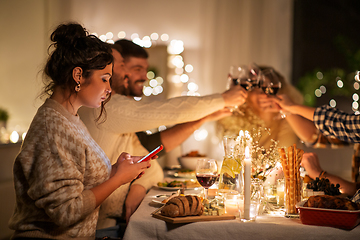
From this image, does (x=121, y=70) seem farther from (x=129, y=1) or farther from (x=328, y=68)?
(x=328, y=68)

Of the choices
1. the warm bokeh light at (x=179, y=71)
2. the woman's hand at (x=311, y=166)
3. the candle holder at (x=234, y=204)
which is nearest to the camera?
the candle holder at (x=234, y=204)

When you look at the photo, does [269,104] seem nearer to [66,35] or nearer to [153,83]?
[66,35]

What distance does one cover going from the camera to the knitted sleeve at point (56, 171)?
104 centimetres

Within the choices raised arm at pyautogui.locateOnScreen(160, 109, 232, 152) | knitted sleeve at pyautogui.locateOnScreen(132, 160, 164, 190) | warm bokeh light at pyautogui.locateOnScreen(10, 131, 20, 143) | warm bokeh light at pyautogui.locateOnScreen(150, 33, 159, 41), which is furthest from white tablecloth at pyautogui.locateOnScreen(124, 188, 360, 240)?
warm bokeh light at pyautogui.locateOnScreen(150, 33, 159, 41)

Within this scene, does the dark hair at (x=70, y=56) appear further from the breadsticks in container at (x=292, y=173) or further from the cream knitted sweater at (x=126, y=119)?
the breadsticks in container at (x=292, y=173)

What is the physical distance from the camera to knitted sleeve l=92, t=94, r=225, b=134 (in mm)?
1667

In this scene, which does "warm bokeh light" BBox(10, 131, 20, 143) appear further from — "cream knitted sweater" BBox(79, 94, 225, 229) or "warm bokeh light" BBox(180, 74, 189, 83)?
"warm bokeh light" BBox(180, 74, 189, 83)

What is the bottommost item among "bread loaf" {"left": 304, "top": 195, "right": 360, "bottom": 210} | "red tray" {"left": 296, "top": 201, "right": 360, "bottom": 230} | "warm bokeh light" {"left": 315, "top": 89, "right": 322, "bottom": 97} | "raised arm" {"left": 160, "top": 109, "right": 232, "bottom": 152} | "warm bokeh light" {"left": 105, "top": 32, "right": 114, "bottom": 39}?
"red tray" {"left": 296, "top": 201, "right": 360, "bottom": 230}

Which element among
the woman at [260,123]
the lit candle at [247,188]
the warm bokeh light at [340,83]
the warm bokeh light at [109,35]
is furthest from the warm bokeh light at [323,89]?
the lit candle at [247,188]

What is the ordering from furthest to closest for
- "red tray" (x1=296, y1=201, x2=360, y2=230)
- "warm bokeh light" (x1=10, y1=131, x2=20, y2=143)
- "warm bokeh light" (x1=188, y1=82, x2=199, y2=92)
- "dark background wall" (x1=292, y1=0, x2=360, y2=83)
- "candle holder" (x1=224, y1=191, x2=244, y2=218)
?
"warm bokeh light" (x1=188, y1=82, x2=199, y2=92) < "dark background wall" (x1=292, y1=0, x2=360, y2=83) < "warm bokeh light" (x1=10, y1=131, x2=20, y2=143) < "candle holder" (x1=224, y1=191, x2=244, y2=218) < "red tray" (x1=296, y1=201, x2=360, y2=230)

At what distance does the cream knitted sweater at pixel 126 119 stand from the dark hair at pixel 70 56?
446 millimetres

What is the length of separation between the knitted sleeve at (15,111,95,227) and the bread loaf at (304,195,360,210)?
761mm

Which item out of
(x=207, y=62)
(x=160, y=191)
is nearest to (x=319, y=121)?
(x=160, y=191)

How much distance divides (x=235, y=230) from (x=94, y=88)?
0.74 metres
